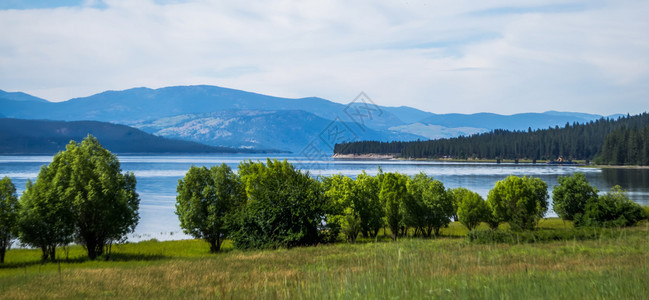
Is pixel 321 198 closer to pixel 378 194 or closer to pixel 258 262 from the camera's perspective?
pixel 378 194

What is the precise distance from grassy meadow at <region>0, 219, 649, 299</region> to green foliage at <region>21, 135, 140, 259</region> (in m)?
1.58

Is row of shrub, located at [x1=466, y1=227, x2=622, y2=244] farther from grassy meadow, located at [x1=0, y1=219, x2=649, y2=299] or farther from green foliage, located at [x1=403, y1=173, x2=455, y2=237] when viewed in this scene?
green foliage, located at [x1=403, y1=173, x2=455, y2=237]

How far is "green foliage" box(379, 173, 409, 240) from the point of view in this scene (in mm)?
37469

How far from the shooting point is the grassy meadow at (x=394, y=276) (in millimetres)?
7512

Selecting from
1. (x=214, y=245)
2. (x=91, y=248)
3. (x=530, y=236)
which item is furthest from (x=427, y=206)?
(x=91, y=248)

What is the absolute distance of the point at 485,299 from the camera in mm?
6688

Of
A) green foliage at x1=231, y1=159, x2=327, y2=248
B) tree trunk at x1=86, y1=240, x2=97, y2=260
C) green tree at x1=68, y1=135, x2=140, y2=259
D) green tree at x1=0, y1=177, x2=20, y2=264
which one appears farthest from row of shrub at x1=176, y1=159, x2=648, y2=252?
green tree at x1=0, y1=177, x2=20, y2=264

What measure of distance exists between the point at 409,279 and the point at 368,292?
37.1 inches

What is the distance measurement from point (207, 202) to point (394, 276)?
27.3 metres

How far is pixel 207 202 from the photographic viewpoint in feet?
112

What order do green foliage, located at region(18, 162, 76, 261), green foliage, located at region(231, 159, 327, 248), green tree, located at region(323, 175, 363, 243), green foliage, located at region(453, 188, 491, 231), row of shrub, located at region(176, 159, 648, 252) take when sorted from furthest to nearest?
green foliage, located at region(453, 188, 491, 231)
green tree, located at region(323, 175, 363, 243)
row of shrub, located at region(176, 159, 648, 252)
green foliage, located at region(231, 159, 327, 248)
green foliage, located at region(18, 162, 76, 261)

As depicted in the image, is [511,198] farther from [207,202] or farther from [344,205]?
[207,202]

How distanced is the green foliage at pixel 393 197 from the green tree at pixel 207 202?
11186 mm

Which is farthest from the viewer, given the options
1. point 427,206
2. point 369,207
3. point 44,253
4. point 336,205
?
point 427,206
